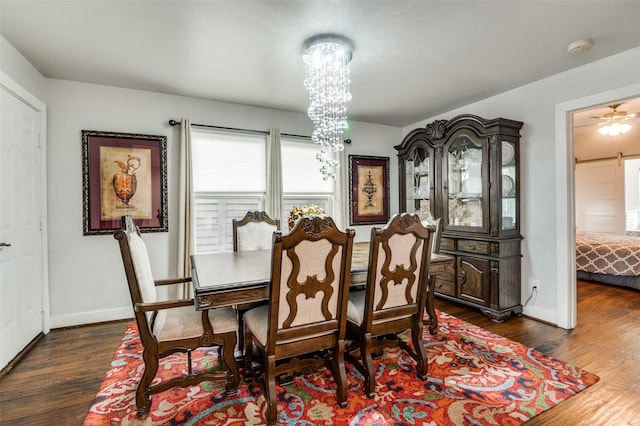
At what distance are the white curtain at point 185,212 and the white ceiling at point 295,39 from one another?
1.87ft

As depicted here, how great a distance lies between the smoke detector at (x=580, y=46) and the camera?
2.43m

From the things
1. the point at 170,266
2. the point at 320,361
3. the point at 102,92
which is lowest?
the point at 320,361

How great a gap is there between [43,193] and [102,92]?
1.18 metres

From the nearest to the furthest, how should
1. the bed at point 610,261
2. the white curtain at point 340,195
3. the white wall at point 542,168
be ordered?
the white wall at point 542,168 → the bed at point 610,261 → the white curtain at point 340,195

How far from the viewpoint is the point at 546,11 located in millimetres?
2053

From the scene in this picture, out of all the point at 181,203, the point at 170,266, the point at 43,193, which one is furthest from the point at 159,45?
the point at 170,266

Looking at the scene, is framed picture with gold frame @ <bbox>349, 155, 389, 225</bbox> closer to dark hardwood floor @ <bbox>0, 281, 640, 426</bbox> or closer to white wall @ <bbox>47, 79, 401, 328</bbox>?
dark hardwood floor @ <bbox>0, 281, 640, 426</bbox>

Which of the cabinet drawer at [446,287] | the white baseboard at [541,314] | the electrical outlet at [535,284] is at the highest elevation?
A: the electrical outlet at [535,284]

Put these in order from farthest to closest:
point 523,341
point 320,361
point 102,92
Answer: point 102,92
point 523,341
point 320,361

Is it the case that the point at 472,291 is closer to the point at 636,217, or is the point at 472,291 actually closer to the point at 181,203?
the point at 181,203

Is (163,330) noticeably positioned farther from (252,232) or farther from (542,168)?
(542,168)

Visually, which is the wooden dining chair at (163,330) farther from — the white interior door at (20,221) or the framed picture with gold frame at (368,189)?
the framed picture with gold frame at (368,189)

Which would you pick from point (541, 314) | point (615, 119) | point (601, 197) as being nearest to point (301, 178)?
point (541, 314)

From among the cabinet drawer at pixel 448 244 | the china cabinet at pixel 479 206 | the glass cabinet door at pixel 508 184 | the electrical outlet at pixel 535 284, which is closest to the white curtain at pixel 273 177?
the china cabinet at pixel 479 206
